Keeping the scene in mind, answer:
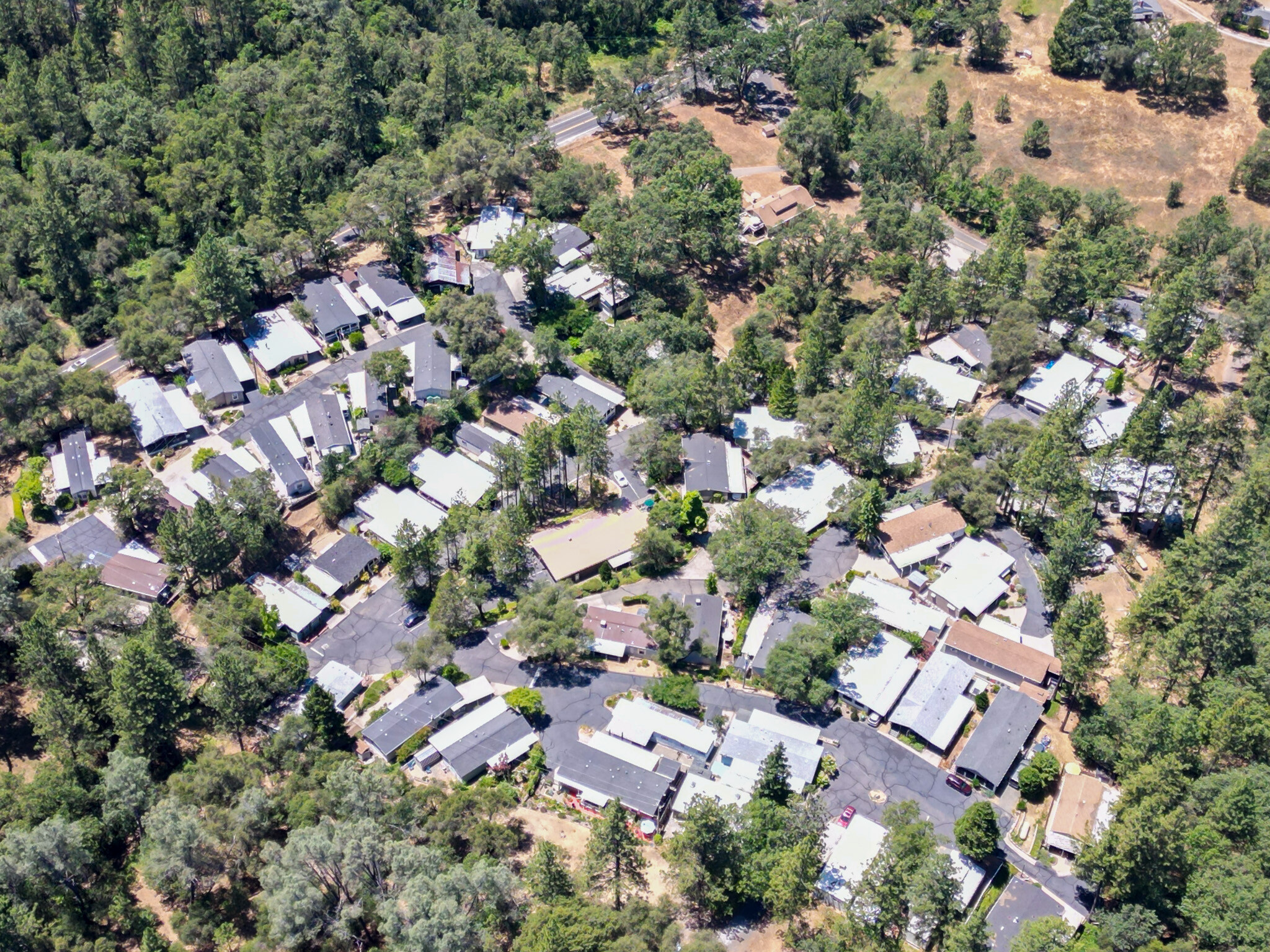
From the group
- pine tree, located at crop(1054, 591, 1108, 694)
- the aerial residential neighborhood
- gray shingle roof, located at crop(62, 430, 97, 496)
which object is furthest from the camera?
gray shingle roof, located at crop(62, 430, 97, 496)

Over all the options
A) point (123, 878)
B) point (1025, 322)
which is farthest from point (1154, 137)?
point (123, 878)

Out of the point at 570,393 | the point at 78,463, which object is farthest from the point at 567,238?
the point at 78,463

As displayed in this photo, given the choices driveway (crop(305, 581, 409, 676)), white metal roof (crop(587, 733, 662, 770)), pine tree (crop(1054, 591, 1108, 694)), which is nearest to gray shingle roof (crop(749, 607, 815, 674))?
white metal roof (crop(587, 733, 662, 770))

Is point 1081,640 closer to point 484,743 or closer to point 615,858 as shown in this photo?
point 615,858

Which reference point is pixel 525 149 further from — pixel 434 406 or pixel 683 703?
pixel 683 703

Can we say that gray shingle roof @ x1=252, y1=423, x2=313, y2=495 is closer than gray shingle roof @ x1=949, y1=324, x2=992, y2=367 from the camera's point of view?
Yes

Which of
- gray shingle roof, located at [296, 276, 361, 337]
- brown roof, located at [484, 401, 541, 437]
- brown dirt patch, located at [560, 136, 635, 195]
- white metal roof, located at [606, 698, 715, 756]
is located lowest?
white metal roof, located at [606, 698, 715, 756]

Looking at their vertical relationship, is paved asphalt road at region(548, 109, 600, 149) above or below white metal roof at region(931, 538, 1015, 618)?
above

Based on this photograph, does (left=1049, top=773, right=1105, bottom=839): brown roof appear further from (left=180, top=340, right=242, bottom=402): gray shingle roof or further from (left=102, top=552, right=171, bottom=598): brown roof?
(left=180, top=340, right=242, bottom=402): gray shingle roof
